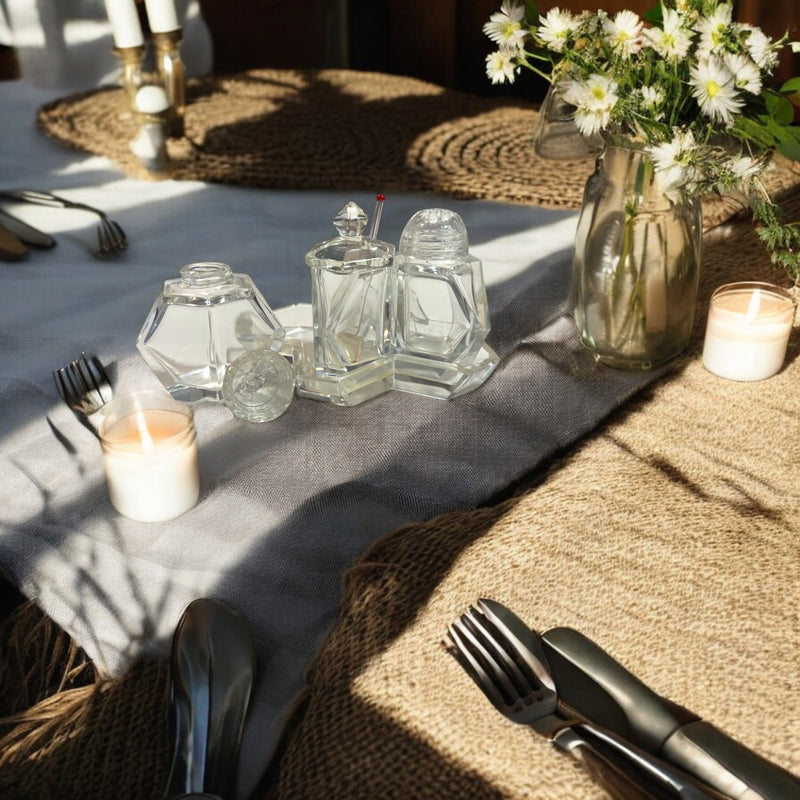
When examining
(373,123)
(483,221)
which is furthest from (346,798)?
(373,123)

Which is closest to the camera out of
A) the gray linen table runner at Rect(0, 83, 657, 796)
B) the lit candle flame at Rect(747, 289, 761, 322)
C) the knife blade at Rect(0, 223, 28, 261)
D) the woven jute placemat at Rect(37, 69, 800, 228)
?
the gray linen table runner at Rect(0, 83, 657, 796)

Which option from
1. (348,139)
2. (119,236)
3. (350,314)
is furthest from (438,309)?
(348,139)

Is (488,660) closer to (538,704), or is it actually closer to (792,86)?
(538,704)

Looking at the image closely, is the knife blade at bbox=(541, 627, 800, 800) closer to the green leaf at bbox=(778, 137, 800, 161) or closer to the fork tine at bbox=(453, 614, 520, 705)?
the fork tine at bbox=(453, 614, 520, 705)

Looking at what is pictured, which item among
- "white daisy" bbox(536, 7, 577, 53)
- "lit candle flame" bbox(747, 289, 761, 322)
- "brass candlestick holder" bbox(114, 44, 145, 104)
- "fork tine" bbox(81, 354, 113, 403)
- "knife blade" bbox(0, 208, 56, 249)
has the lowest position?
"knife blade" bbox(0, 208, 56, 249)

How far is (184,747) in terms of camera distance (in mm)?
486

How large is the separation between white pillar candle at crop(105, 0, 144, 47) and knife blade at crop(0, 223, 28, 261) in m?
0.35

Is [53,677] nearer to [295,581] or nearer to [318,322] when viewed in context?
[295,581]

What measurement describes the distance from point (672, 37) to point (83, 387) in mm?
508

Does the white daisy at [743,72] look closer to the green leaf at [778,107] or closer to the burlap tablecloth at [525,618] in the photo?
the green leaf at [778,107]

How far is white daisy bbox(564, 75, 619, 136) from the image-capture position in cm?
66

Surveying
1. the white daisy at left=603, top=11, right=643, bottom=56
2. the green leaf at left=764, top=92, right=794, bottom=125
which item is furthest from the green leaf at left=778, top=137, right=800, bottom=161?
the white daisy at left=603, top=11, right=643, bottom=56

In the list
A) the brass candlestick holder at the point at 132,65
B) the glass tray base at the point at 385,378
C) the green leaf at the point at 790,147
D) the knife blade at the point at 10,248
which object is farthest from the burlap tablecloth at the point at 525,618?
the brass candlestick holder at the point at 132,65

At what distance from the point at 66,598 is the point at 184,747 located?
16 centimetres
